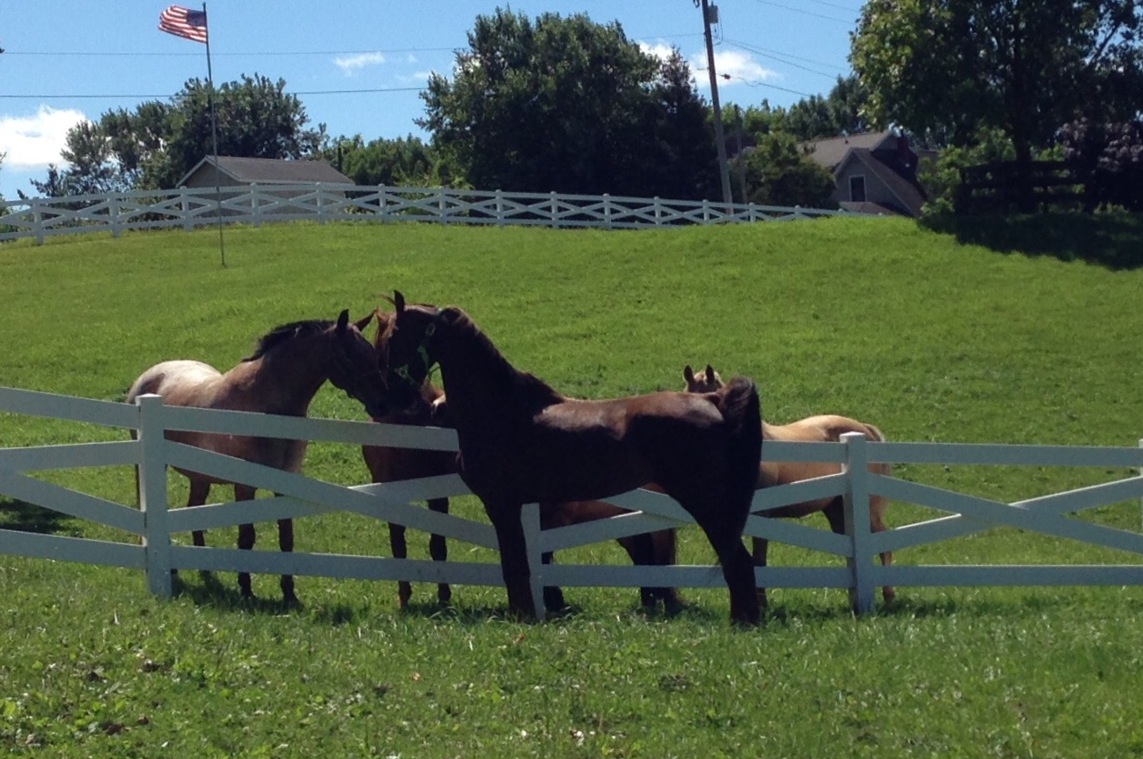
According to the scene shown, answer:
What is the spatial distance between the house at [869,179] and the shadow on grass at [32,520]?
60319 mm

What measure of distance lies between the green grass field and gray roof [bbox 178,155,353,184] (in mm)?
30586

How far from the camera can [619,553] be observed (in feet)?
42.5

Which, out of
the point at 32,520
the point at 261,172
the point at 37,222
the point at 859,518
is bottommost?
the point at 32,520

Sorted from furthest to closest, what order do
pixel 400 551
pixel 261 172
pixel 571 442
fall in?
1. pixel 261 172
2. pixel 400 551
3. pixel 571 442

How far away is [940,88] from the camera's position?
31.5m

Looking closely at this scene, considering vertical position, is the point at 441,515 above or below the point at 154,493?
below

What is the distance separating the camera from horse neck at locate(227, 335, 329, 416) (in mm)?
10188

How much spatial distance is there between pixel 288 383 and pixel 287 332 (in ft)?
1.33

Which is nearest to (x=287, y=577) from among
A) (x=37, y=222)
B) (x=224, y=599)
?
(x=224, y=599)

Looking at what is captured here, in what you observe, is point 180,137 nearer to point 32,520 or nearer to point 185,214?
point 185,214

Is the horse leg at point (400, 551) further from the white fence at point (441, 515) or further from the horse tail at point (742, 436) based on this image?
the horse tail at point (742, 436)

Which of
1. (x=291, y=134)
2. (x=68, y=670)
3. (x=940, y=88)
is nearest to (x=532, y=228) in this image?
(x=940, y=88)

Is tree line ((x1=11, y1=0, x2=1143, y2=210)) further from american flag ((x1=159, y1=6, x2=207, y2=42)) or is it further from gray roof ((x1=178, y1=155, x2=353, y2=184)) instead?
american flag ((x1=159, y1=6, x2=207, y2=42))

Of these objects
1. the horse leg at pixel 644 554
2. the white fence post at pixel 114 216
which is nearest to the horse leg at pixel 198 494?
the horse leg at pixel 644 554
